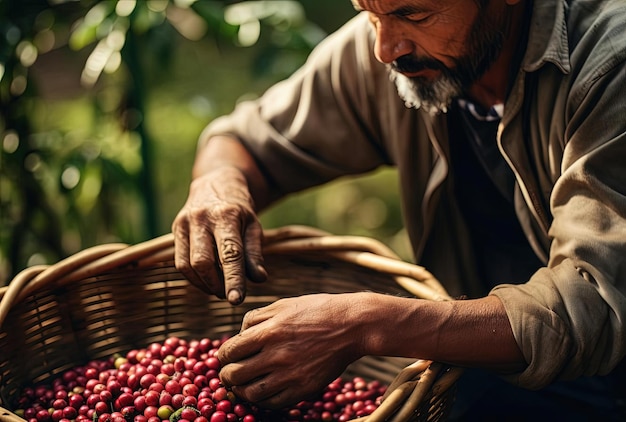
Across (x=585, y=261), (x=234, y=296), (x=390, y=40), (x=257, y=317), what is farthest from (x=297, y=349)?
(x=390, y=40)

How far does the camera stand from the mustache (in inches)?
66.9

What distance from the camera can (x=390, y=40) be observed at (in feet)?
5.43

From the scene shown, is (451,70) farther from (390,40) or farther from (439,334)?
(439,334)

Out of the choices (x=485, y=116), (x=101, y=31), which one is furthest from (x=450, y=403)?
(x=101, y=31)

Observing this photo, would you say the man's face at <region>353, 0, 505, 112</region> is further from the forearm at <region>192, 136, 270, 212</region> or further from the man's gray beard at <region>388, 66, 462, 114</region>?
the forearm at <region>192, 136, 270, 212</region>

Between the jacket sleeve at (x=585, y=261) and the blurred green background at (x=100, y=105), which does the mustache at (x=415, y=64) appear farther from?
the blurred green background at (x=100, y=105)

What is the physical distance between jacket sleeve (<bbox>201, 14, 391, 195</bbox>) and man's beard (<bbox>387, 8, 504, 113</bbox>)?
0.26 metres

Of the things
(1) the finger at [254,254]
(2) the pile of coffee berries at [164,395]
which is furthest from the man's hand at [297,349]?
(1) the finger at [254,254]

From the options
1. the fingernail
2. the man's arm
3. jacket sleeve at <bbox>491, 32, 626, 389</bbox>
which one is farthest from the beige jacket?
the fingernail

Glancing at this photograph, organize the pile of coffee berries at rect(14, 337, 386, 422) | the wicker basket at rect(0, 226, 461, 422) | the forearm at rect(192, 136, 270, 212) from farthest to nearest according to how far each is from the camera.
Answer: the forearm at rect(192, 136, 270, 212) → the wicker basket at rect(0, 226, 461, 422) → the pile of coffee berries at rect(14, 337, 386, 422)

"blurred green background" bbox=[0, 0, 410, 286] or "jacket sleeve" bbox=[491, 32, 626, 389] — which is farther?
"blurred green background" bbox=[0, 0, 410, 286]

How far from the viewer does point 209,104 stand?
2906 mm

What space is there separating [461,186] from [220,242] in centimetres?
66

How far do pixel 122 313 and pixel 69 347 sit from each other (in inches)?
5.7
